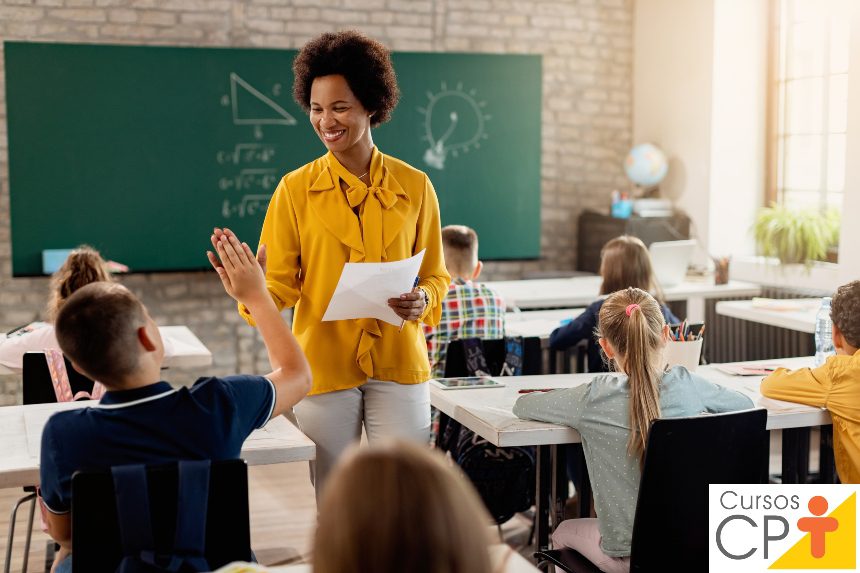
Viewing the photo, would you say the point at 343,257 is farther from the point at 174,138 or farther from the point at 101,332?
the point at 174,138

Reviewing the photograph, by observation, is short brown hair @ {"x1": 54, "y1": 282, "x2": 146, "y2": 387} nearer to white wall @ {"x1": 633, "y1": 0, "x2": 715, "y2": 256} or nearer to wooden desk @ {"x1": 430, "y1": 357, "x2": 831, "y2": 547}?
wooden desk @ {"x1": 430, "y1": 357, "x2": 831, "y2": 547}

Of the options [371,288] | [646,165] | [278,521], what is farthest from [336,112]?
[646,165]

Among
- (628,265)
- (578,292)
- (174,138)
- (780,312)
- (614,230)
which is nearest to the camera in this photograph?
(628,265)

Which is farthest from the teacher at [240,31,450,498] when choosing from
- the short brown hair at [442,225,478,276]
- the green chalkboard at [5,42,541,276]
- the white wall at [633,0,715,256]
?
the white wall at [633,0,715,256]

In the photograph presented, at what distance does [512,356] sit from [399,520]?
8.37 ft

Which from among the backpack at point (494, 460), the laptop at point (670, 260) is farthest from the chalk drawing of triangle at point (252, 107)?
the backpack at point (494, 460)

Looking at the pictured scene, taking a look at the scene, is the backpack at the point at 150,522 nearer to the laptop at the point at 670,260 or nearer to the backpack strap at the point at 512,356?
the backpack strap at the point at 512,356

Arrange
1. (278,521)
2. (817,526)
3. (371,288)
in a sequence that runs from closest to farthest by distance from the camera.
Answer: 1. (371,288)
2. (817,526)
3. (278,521)

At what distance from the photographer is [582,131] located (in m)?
7.15

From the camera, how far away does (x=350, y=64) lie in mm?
2539

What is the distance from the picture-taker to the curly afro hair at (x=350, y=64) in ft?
8.30

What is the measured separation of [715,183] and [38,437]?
508 cm

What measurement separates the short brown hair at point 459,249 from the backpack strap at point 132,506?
237 centimetres

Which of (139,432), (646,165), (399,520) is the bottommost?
(139,432)
